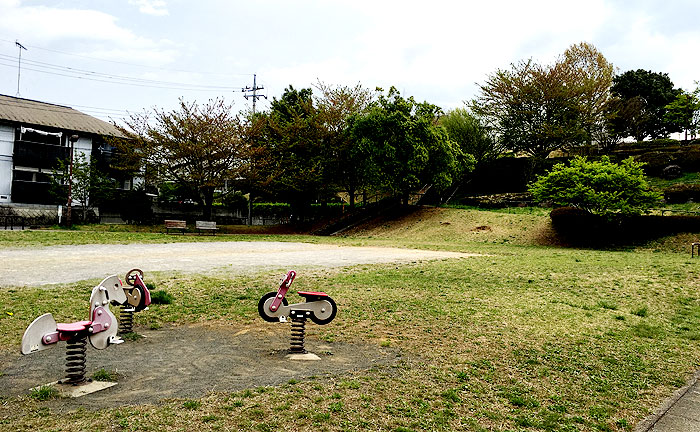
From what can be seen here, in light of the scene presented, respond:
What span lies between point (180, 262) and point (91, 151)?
82.1ft

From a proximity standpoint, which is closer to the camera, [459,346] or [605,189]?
[459,346]

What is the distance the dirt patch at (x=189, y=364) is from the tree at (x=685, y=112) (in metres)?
43.5

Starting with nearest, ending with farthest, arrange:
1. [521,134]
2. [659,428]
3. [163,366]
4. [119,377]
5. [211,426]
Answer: [211,426], [659,428], [119,377], [163,366], [521,134]

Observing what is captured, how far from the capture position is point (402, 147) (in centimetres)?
2911

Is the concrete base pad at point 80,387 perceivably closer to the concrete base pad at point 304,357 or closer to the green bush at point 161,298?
the concrete base pad at point 304,357

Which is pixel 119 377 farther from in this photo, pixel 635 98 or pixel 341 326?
pixel 635 98

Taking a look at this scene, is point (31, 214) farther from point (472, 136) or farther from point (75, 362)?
point (472, 136)

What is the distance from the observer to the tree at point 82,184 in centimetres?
2692

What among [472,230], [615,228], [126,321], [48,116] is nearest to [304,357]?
[126,321]

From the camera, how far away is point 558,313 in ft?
22.6

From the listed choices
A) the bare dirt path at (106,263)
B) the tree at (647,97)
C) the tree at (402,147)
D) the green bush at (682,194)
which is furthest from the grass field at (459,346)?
the tree at (647,97)

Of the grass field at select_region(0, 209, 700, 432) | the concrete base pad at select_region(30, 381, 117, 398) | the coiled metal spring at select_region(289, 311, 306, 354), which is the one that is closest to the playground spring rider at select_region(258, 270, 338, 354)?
the coiled metal spring at select_region(289, 311, 306, 354)

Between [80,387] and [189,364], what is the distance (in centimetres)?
90

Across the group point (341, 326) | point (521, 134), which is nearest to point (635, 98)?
point (521, 134)
